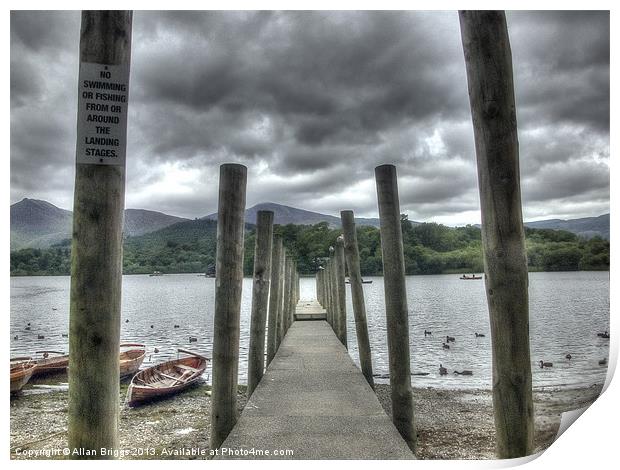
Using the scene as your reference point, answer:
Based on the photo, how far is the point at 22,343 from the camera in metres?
23.9

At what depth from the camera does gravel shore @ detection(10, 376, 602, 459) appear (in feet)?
30.8

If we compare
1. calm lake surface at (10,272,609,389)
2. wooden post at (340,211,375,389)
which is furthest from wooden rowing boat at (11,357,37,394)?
wooden post at (340,211,375,389)

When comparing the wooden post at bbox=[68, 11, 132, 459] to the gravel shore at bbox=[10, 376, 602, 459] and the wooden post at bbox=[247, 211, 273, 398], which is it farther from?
the gravel shore at bbox=[10, 376, 602, 459]

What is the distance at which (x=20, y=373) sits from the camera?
14070 millimetres

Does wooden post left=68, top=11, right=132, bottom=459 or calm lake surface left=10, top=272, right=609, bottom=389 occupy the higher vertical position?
Answer: wooden post left=68, top=11, right=132, bottom=459

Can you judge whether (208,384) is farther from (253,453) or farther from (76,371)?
(76,371)

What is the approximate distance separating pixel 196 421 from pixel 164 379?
3879 mm

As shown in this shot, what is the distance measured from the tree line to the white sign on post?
2.09ft

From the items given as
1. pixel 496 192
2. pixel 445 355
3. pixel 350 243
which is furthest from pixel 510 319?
pixel 445 355

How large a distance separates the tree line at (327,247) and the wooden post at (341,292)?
58 centimetres

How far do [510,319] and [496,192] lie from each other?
2.41 feet

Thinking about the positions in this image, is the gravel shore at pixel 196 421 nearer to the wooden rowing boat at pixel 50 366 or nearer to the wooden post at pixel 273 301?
the wooden rowing boat at pixel 50 366

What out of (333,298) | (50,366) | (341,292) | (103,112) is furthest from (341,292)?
(50,366)

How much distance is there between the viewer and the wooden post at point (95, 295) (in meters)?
2.64
